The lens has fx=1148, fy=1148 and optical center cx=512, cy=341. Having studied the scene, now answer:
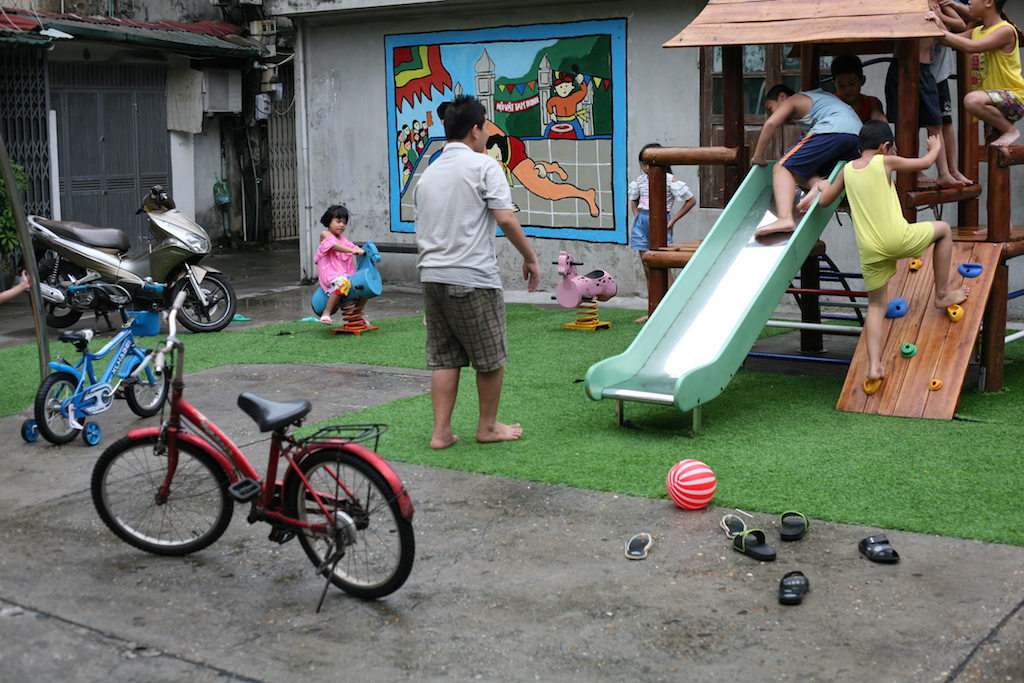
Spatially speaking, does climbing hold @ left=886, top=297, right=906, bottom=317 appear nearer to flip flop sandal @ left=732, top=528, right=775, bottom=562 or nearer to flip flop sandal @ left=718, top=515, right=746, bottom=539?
flip flop sandal @ left=718, top=515, right=746, bottom=539

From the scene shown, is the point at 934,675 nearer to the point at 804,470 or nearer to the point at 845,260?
the point at 804,470

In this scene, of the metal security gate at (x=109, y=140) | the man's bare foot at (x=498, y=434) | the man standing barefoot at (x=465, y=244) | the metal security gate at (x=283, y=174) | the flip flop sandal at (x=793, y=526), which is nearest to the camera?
the flip flop sandal at (x=793, y=526)

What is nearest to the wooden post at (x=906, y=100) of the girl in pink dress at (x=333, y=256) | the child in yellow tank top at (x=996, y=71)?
the child in yellow tank top at (x=996, y=71)

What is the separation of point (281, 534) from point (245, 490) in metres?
0.23

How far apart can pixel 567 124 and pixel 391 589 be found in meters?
8.84

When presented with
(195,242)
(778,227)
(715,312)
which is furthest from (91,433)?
(778,227)

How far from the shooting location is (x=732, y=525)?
5.13m

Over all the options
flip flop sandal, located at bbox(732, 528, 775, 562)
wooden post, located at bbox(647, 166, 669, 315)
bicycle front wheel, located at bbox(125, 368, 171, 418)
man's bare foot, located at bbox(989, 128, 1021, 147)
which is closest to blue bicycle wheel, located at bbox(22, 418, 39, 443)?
bicycle front wheel, located at bbox(125, 368, 171, 418)

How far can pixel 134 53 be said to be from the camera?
54.4 ft

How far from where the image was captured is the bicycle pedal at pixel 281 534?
4.61 meters

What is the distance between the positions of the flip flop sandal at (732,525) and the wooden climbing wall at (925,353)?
2413 millimetres

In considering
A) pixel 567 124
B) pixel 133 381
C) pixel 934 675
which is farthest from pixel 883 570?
pixel 567 124

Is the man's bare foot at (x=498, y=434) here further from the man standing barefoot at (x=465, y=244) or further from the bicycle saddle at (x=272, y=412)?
the bicycle saddle at (x=272, y=412)

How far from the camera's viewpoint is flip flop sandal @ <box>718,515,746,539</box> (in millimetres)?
5098
